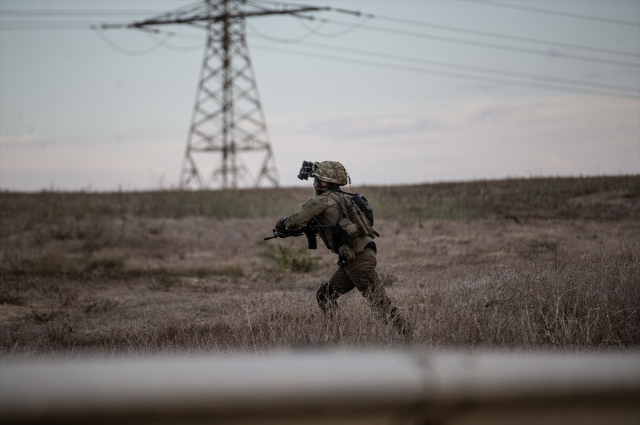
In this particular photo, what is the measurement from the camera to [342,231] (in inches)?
221

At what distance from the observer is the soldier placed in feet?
18.2

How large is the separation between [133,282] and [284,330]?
690 centimetres

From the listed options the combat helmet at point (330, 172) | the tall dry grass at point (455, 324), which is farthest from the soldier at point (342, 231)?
the tall dry grass at point (455, 324)

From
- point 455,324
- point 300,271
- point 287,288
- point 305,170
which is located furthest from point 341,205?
point 300,271

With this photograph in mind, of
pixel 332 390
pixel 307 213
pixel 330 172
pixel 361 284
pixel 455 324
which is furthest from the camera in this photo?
pixel 330 172

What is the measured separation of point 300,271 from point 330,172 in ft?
21.8

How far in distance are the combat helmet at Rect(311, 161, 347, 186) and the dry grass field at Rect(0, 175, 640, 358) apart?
4.17 ft

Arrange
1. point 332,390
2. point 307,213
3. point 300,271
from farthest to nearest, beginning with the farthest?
point 300,271
point 307,213
point 332,390

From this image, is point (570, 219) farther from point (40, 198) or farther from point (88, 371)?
point (40, 198)

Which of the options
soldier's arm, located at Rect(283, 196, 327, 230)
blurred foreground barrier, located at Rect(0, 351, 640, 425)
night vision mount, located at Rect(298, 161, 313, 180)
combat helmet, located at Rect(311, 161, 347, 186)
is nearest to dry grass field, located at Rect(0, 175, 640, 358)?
soldier's arm, located at Rect(283, 196, 327, 230)

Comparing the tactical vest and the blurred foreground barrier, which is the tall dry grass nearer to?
the tactical vest

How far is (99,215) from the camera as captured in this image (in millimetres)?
18906

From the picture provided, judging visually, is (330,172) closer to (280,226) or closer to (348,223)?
(348,223)

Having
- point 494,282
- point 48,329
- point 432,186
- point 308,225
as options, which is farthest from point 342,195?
point 432,186
